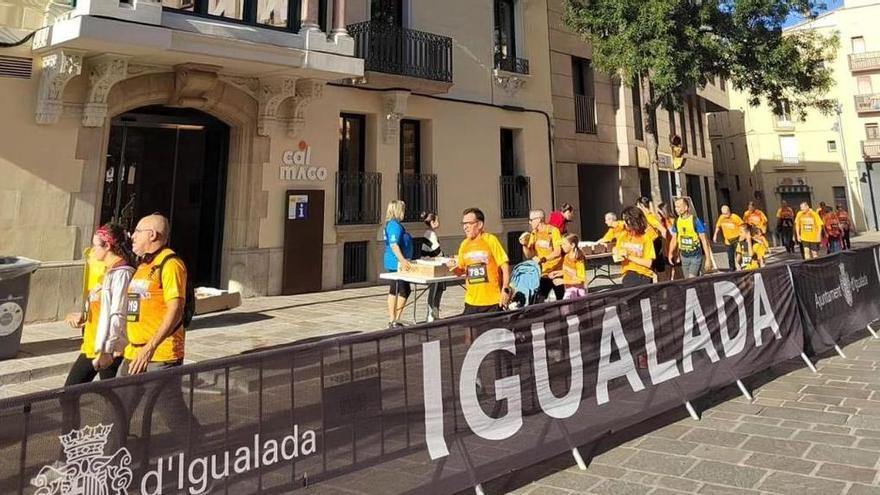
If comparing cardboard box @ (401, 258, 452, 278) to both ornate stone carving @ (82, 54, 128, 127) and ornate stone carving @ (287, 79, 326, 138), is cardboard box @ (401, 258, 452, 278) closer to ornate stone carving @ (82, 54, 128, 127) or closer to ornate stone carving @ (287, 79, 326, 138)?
ornate stone carving @ (287, 79, 326, 138)

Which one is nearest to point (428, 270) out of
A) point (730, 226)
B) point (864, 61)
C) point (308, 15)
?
point (308, 15)

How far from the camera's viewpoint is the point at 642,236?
7.03 m

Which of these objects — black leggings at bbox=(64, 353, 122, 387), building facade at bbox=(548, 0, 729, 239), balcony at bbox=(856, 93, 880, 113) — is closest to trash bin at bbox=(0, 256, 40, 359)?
black leggings at bbox=(64, 353, 122, 387)

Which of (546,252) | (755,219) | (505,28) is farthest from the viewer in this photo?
(505,28)

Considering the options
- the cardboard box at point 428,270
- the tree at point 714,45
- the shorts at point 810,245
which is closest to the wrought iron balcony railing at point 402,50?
the tree at point 714,45

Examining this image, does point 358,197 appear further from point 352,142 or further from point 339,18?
point 339,18

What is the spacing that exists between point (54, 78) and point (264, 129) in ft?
12.5

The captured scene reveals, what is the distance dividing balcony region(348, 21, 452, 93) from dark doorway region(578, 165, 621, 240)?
28.9 feet

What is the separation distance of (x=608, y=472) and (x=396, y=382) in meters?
1.78

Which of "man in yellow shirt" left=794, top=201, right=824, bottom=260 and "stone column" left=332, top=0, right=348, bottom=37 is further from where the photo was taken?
"man in yellow shirt" left=794, top=201, right=824, bottom=260

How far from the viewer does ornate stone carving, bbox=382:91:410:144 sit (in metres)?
13.9

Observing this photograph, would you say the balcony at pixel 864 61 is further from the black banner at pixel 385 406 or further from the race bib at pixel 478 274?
the race bib at pixel 478 274

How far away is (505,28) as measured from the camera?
17.7 m

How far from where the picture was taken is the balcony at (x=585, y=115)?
65.6 feet
